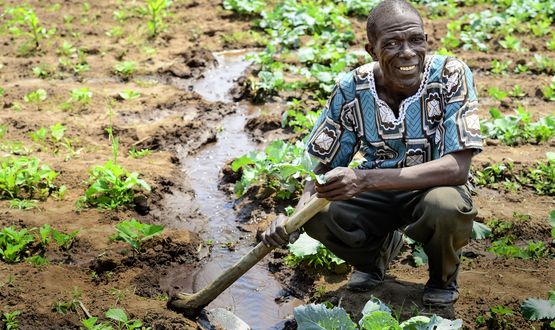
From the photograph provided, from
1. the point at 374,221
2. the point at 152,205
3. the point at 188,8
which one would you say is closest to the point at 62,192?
the point at 152,205

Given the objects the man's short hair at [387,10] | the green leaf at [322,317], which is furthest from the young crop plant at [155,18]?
the green leaf at [322,317]

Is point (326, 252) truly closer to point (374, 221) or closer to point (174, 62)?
point (374, 221)

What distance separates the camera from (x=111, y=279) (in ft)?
13.4

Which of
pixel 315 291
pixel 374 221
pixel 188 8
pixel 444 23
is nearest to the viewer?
pixel 374 221

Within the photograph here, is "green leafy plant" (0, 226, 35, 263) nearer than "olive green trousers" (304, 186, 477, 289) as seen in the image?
No

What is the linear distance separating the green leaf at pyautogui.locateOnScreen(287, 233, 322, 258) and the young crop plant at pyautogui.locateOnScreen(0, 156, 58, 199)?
1827mm

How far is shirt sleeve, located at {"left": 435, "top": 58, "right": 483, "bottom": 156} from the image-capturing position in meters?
3.37

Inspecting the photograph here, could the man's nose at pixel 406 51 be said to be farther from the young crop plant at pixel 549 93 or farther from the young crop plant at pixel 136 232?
the young crop plant at pixel 549 93

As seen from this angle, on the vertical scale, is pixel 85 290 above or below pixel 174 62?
above

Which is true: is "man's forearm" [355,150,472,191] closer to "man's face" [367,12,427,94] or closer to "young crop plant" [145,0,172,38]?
"man's face" [367,12,427,94]

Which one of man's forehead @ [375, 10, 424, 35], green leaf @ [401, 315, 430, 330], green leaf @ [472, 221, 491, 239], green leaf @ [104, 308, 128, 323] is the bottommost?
green leaf @ [472, 221, 491, 239]

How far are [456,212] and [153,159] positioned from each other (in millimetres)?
2880

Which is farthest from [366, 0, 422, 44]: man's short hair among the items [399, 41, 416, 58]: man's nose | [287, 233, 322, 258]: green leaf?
[287, 233, 322, 258]: green leaf

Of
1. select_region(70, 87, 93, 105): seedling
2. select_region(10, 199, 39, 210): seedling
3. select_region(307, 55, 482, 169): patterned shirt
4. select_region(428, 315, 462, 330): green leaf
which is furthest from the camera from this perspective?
select_region(70, 87, 93, 105): seedling
